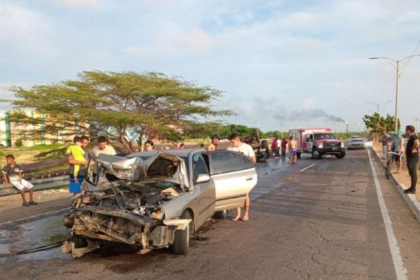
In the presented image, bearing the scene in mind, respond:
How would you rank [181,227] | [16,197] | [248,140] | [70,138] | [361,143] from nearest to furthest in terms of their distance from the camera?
[181,227] < [16,197] < [70,138] < [248,140] < [361,143]

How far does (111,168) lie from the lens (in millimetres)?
6695

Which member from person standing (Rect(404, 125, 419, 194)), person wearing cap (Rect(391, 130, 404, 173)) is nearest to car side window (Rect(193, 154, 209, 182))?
person standing (Rect(404, 125, 419, 194))

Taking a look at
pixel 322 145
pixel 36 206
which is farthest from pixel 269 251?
pixel 322 145

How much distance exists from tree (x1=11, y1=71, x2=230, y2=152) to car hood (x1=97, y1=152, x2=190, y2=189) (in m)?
18.5

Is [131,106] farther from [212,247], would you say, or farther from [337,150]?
[212,247]

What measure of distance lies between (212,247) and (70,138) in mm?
22564

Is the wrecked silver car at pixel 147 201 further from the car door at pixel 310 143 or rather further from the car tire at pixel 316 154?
the car door at pixel 310 143

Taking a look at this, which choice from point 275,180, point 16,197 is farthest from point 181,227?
point 275,180

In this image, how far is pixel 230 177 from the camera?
8.05 metres

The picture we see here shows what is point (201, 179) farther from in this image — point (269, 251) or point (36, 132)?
point (36, 132)

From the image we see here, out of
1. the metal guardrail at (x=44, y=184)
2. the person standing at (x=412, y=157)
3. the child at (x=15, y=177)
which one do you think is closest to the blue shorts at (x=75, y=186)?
the child at (x=15, y=177)

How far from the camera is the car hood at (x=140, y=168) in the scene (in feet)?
21.9

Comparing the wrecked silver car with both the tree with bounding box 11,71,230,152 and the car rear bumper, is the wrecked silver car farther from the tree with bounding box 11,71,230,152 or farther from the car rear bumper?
the car rear bumper

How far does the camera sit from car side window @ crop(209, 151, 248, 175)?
805cm
